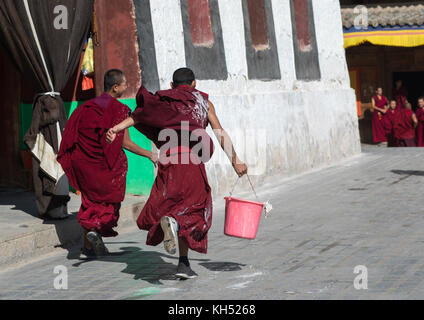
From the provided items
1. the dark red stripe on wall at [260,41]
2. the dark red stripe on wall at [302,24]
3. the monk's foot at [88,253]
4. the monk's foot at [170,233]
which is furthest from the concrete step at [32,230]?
the dark red stripe on wall at [302,24]

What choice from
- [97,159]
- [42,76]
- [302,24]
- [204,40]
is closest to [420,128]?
[302,24]

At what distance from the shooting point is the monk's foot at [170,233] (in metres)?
6.71

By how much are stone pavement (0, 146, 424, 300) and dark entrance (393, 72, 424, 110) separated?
40.1 feet

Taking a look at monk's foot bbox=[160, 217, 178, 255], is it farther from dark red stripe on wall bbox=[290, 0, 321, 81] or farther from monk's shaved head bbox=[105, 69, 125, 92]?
dark red stripe on wall bbox=[290, 0, 321, 81]

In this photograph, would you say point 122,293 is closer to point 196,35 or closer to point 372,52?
point 196,35

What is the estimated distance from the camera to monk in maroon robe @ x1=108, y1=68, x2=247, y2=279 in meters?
7.04

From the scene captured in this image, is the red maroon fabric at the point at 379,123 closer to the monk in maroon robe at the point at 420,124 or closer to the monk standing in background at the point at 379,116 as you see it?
the monk standing in background at the point at 379,116

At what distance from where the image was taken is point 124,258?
27.1ft

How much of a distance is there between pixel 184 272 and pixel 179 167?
0.81 meters

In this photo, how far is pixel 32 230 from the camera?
8.60 m

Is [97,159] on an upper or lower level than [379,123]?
upper

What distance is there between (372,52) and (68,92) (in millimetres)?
13307

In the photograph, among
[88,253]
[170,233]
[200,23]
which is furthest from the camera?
[200,23]

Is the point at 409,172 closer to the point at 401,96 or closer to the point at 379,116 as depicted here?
the point at 379,116
